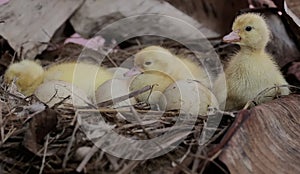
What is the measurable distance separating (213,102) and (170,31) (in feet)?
3.72

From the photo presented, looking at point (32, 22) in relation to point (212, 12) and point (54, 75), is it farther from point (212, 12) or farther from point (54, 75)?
point (212, 12)

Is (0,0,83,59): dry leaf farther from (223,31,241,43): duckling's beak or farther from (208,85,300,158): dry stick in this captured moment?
(208,85,300,158): dry stick

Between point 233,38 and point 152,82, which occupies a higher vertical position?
point 233,38

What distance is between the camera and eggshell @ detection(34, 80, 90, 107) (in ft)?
6.57

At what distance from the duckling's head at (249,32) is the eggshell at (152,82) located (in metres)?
0.23

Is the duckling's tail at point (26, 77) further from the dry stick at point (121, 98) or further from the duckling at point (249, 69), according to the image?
the duckling at point (249, 69)

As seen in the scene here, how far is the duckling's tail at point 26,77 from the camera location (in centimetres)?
226

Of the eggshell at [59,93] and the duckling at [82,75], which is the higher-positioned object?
the eggshell at [59,93]

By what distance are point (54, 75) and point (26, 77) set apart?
0.31ft

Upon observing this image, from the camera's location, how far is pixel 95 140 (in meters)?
1.61

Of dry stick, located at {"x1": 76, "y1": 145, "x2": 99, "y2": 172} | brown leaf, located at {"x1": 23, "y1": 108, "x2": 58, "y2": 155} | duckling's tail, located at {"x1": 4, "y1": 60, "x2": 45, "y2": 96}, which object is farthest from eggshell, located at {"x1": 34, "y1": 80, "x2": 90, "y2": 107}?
dry stick, located at {"x1": 76, "y1": 145, "x2": 99, "y2": 172}

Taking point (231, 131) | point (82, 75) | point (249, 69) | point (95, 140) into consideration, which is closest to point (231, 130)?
point (231, 131)

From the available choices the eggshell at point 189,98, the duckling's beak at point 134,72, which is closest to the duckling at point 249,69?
the eggshell at point 189,98

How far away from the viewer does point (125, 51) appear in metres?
2.96
